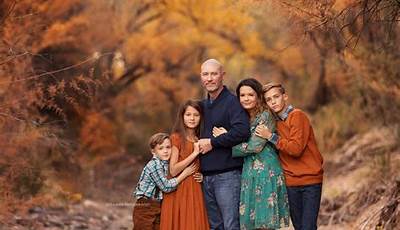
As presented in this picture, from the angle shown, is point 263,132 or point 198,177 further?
point 198,177

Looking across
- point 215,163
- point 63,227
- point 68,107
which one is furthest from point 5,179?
point 68,107

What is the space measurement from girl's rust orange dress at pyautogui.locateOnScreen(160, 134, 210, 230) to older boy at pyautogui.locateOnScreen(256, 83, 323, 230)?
2.56 ft

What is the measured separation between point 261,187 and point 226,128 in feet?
2.02

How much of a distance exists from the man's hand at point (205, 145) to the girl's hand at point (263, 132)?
43 cm

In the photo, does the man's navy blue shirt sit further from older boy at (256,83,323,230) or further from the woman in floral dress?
older boy at (256,83,323,230)

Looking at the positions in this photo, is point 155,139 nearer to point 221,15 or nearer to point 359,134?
point 359,134

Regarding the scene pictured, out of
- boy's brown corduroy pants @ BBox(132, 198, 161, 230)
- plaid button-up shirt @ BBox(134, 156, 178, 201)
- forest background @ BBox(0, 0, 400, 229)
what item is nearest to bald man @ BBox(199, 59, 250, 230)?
plaid button-up shirt @ BBox(134, 156, 178, 201)

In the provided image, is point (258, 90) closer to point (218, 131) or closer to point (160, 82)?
point (218, 131)

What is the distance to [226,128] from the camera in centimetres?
745

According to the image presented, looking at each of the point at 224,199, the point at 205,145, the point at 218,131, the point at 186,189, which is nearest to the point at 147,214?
the point at 186,189

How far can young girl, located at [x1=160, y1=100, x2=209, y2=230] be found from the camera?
752 centimetres

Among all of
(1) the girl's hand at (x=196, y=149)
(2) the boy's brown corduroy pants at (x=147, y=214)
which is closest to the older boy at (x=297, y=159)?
(1) the girl's hand at (x=196, y=149)

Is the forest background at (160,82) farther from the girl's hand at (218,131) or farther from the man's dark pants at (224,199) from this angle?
the man's dark pants at (224,199)

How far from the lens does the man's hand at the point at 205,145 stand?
24.3ft
